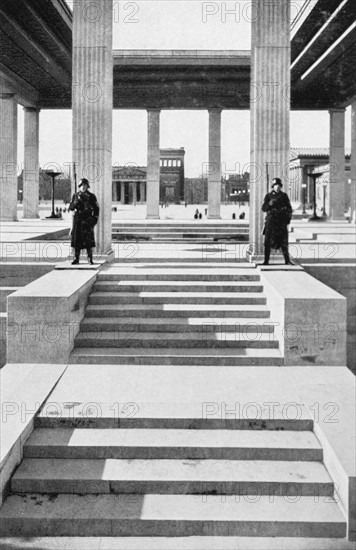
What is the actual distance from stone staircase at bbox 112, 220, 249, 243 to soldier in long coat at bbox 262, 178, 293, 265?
7415 millimetres

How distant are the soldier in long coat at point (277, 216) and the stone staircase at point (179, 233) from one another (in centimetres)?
741

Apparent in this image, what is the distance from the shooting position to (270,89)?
40.9ft

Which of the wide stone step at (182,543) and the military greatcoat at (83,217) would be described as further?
the military greatcoat at (83,217)

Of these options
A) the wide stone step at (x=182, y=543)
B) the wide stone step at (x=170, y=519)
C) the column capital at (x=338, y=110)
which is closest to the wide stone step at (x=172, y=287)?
the wide stone step at (x=170, y=519)

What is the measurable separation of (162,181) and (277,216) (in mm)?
77845

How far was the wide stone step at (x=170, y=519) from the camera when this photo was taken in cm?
507

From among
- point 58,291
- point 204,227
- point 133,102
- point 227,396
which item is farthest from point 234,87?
point 227,396

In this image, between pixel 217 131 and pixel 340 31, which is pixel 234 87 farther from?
pixel 340 31

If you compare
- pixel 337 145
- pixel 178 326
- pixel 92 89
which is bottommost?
pixel 178 326

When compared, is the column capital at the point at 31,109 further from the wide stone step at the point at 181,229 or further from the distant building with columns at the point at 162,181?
the distant building with columns at the point at 162,181

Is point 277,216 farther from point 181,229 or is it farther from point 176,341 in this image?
point 181,229

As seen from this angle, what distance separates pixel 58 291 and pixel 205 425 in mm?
3685

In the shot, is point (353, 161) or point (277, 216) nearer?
point (277, 216)

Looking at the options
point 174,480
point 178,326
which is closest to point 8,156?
point 178,326
